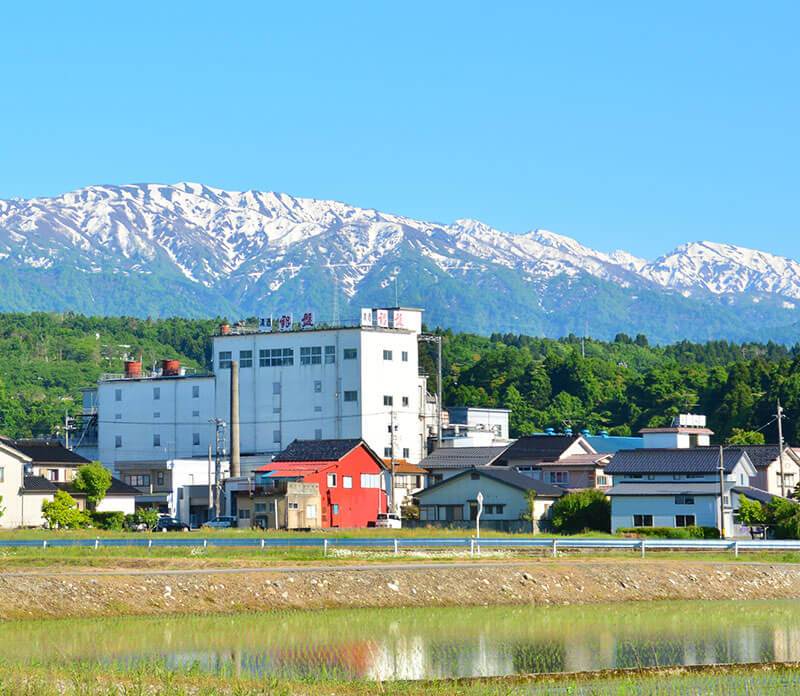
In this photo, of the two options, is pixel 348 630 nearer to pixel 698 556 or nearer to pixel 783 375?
pixel 698 556

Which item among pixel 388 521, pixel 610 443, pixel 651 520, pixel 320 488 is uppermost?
pixel 610 443

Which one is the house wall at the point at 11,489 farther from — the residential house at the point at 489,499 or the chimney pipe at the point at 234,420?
the residential house at the point at 489,499

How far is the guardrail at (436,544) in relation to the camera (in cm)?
Result: 5331

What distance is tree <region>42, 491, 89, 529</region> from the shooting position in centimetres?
7450

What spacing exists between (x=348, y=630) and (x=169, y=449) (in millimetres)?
77478

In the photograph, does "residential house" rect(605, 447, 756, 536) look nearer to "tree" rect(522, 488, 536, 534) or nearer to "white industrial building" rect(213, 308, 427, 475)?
"tree" rect(522, 488, 536, 534)

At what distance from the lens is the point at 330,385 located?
4082 inches

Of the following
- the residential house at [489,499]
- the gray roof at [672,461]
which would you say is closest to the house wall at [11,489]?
the residential house at [489,499]

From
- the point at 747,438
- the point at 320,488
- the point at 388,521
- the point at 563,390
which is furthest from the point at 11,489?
the point at 563,390

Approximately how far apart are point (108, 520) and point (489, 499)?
20435mm

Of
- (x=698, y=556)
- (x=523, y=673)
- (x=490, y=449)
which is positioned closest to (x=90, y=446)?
(x=490, y=449)

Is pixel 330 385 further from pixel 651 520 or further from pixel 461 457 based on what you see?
pixel 651 520

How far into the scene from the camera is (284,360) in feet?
348

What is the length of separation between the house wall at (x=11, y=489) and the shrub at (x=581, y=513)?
27.9 m
